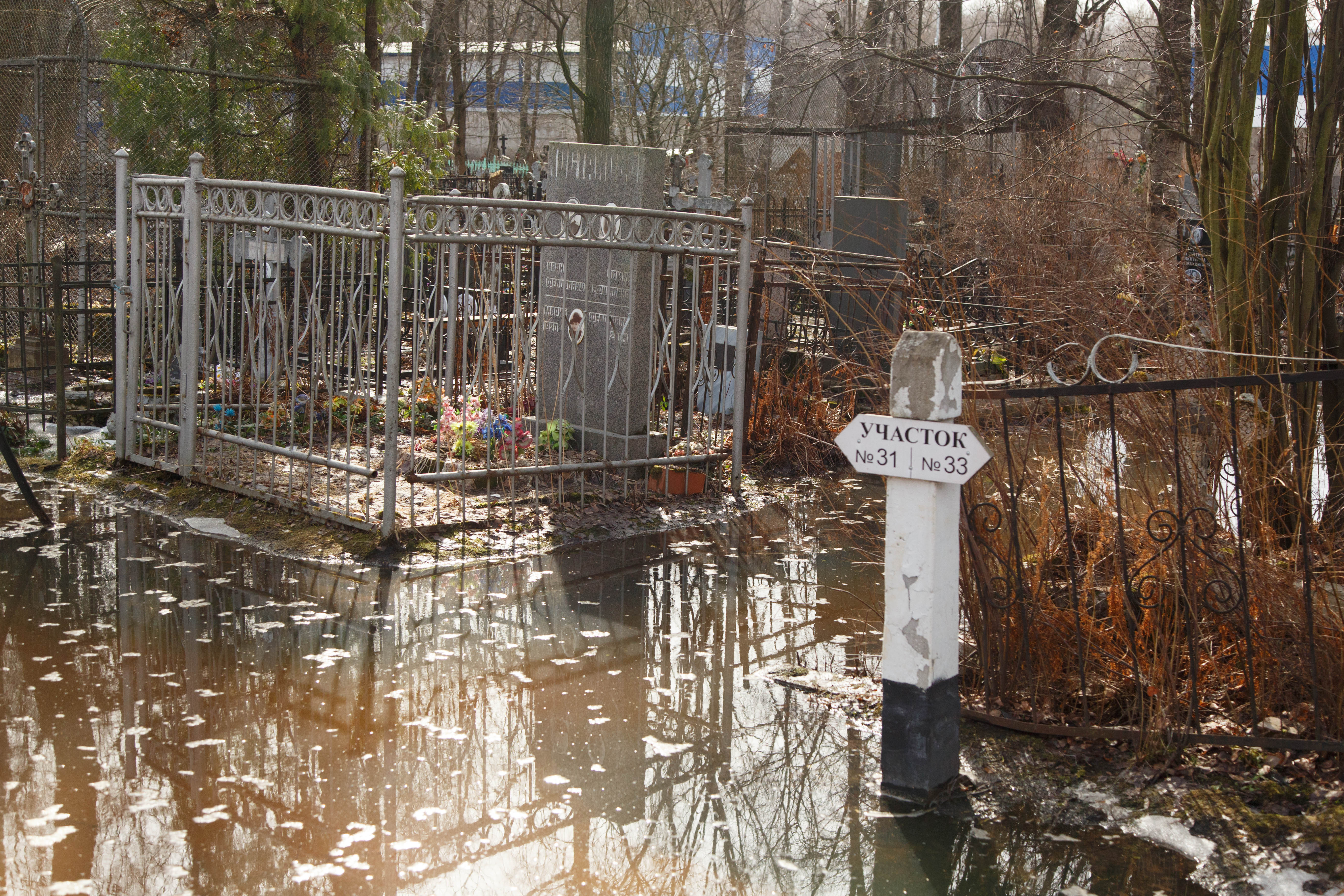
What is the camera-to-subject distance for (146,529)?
7.42 m

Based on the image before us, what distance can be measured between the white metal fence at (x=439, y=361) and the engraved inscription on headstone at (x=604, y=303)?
0.02 metres

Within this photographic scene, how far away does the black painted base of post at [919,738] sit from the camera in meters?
4.20

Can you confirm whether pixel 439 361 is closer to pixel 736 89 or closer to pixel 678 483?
pixel 678 483

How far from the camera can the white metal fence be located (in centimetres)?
707

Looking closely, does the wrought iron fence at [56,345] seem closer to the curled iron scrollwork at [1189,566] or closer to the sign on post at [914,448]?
the sign on post at [914,448]

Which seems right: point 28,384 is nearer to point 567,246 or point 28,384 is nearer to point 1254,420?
point 567,246

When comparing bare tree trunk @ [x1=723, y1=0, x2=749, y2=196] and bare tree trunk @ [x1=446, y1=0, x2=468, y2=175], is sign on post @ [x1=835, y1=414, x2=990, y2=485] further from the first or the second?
bare tree trunk @ [x1=446, y1=0, x2=468, y2=175]

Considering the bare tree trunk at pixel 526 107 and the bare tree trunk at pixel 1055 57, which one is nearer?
the bare tree trunk at pixel 1055 57

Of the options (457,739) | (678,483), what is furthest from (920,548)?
(678,483)

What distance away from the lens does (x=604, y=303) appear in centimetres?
905

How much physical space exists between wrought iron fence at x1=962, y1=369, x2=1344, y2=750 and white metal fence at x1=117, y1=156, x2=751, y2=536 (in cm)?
323

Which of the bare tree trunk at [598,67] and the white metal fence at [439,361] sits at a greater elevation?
the bare tree trunk at [598,67]

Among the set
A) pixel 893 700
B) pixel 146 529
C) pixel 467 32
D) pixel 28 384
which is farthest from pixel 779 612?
pixel 467 32

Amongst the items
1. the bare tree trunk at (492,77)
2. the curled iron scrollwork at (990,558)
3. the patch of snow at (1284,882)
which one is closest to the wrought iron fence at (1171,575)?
the curled iron scrollwork at (990,558)
